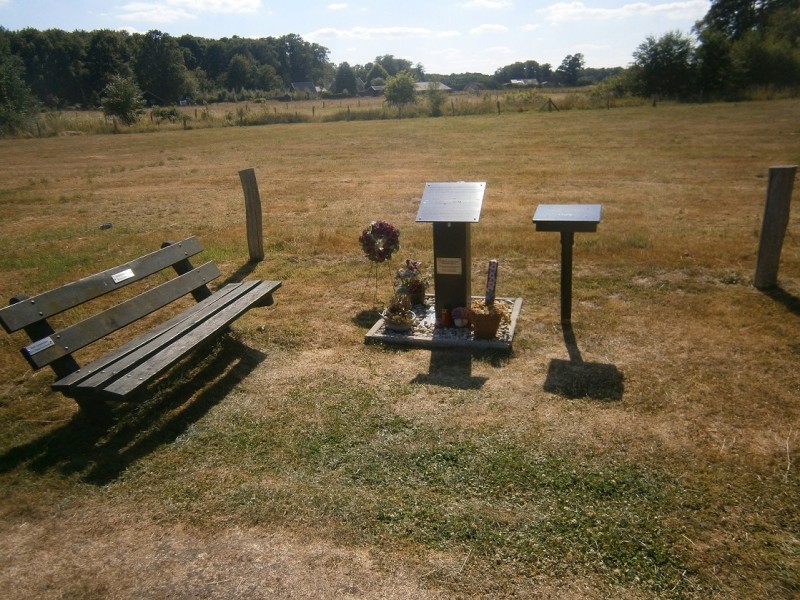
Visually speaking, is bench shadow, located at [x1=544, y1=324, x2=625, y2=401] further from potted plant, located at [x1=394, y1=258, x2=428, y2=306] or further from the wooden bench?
the wooden bench

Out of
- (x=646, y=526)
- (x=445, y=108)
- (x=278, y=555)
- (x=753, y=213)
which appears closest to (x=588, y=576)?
(x=646, y=526)

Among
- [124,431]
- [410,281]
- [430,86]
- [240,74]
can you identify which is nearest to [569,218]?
[410,281]

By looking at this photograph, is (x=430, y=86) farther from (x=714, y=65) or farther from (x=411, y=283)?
(x=411, y=283)

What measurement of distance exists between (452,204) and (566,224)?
1112mm

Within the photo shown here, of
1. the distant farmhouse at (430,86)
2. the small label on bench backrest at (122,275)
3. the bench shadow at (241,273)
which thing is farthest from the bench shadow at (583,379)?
the distant farmhouse at (430,86)

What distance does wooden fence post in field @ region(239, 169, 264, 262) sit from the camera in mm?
8359

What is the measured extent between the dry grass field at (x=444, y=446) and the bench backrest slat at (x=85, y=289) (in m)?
0.90

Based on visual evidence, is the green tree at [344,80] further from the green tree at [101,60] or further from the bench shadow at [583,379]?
the bench shadow at [583,379]

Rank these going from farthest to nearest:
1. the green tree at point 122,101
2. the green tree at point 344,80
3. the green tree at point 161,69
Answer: the green tree at point 344,80 → the green tree at point 161,69 → the green tree at point 122,101

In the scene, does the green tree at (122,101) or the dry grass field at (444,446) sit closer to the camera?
the dry grass field at (444,446)

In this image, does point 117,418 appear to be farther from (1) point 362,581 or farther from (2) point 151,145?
(2) point 151,145

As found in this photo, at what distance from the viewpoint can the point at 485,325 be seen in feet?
17.9

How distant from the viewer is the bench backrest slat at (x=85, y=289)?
389cm

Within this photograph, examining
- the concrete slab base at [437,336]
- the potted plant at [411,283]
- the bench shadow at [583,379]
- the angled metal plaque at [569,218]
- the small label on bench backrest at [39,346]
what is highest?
the angled metal plaque at [569,218]
